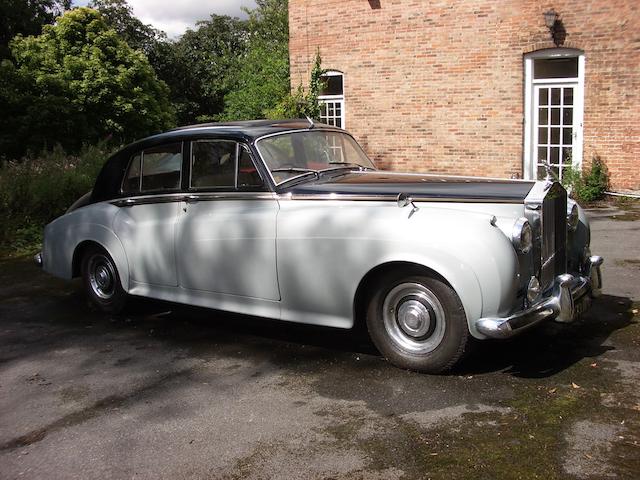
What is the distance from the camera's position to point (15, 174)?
11680mm

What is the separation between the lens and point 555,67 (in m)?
13.1

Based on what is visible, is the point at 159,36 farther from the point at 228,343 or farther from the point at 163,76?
the point at 228,343

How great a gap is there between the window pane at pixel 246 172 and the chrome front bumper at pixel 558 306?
2.13 metres

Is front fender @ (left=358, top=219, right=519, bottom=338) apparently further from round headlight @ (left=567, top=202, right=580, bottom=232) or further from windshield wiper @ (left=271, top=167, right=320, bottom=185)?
windshield wiper @ (left=271, top=167, right=320, bottom=185)

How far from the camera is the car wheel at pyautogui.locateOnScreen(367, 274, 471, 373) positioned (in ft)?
14.4

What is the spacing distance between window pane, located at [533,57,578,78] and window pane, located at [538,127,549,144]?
1.03 meters

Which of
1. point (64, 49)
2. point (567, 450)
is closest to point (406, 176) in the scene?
point (567, 450)

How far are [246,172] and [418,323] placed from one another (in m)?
1.88

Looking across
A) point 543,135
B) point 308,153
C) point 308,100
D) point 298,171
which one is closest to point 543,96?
point 543,135

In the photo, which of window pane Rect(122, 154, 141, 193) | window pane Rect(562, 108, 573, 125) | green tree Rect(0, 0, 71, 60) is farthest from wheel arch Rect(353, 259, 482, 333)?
green tree Rect(0, 0, 71, 60)

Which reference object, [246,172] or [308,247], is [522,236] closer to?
[308,247]

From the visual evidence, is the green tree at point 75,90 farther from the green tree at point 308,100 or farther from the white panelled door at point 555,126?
the white panelled door at point 555,126

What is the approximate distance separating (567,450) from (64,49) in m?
29.4

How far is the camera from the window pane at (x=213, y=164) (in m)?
5.50
